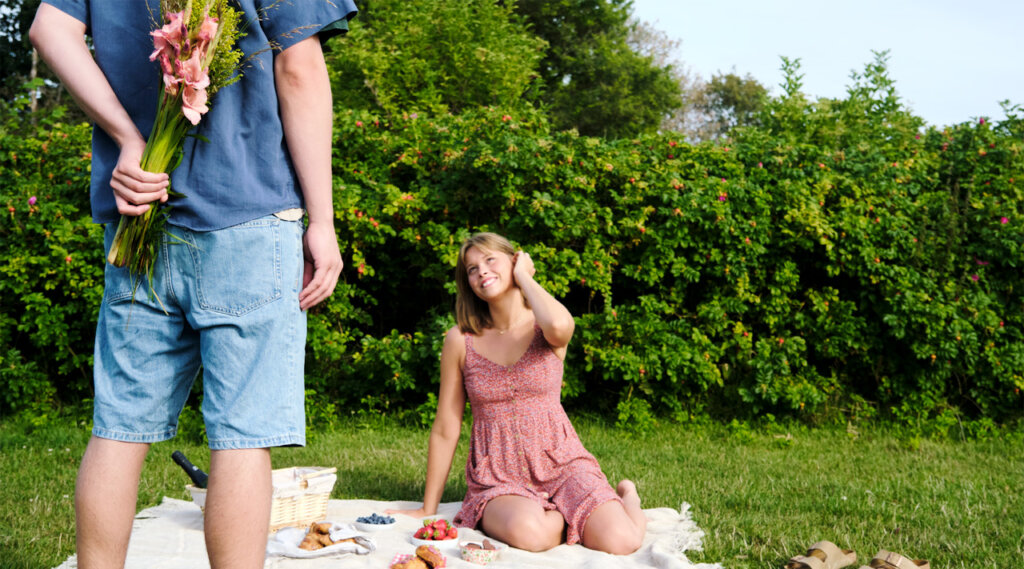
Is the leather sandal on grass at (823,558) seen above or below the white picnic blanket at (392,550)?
above

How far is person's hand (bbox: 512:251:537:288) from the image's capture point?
11.6 ft

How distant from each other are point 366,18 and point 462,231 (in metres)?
12.2

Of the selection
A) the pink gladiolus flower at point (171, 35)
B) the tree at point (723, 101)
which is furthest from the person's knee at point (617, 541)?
the tree at point (723, 101)

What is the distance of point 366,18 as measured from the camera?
16.7m

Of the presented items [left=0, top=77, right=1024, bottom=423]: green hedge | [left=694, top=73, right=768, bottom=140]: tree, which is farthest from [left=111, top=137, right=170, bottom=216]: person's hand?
[left=694, top=73, right=768, bottom=140]: tree

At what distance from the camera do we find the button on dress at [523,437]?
3.54 m

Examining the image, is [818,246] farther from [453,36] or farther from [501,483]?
[453,36]

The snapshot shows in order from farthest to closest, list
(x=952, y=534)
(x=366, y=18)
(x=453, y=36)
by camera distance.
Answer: (x=366, y=18), (x=453, y=36), (x=952, y=534)

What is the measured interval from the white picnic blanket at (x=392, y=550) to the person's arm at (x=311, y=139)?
5.08ft

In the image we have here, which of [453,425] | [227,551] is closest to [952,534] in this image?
[453,425]

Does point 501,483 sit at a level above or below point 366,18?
below

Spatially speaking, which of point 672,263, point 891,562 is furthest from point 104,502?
point 672,263

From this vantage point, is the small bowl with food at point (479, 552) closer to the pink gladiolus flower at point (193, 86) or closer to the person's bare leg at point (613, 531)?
the person's bare leg at point (613, 531)

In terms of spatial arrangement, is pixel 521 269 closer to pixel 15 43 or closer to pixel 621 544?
pixel 621 544
